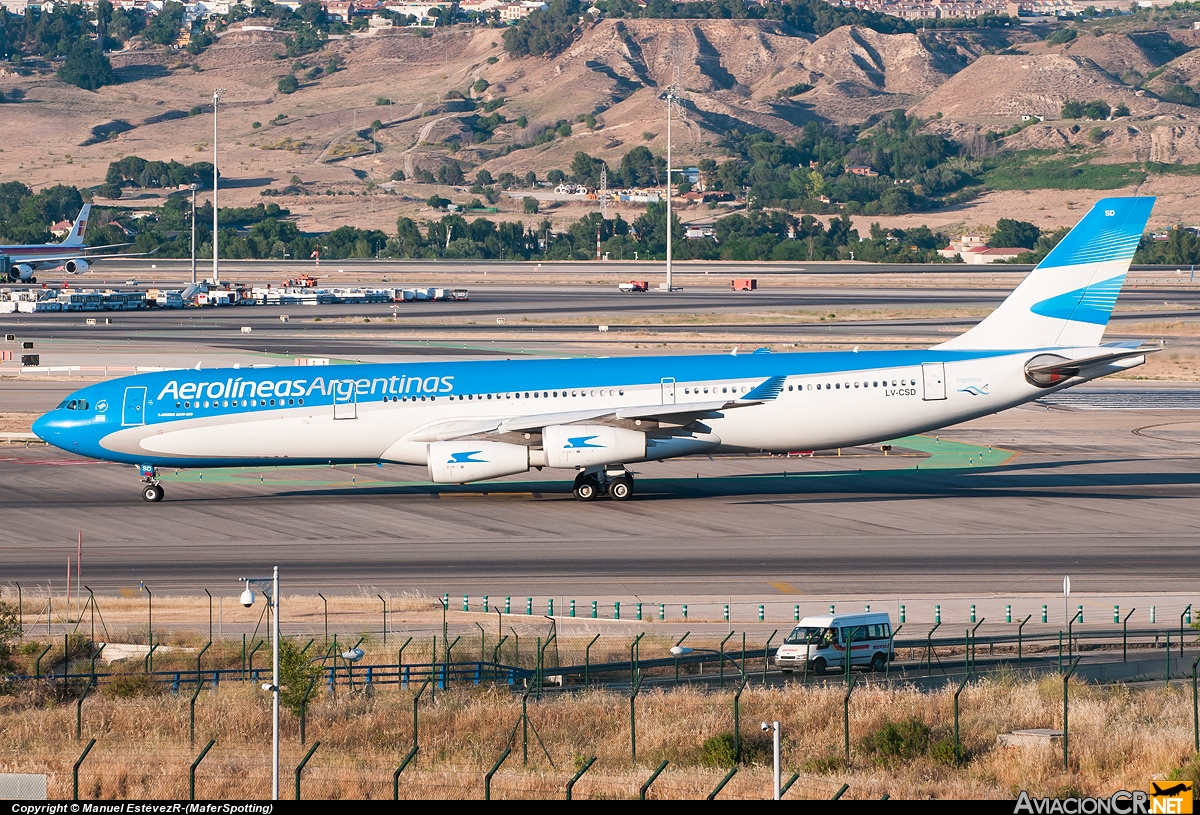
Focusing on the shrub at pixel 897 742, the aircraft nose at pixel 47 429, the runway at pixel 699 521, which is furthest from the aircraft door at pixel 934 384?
the aircraft nose at pixel 47 429

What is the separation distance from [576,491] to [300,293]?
322ft

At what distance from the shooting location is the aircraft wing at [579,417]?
50.6 m

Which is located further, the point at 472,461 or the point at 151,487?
the point at 151,487

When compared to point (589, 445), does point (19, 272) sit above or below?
above

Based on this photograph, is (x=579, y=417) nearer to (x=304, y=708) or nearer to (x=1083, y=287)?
(x=1083, y=287)

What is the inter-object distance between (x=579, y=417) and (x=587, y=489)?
304 cm

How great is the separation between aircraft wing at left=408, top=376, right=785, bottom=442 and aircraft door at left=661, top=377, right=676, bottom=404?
0.42 metres

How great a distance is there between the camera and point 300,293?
479 ft

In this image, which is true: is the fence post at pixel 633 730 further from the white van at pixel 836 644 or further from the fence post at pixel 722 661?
the white van at pixel 836 644

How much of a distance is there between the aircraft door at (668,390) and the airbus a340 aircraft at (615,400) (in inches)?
2.2

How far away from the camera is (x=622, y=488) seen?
5244cm

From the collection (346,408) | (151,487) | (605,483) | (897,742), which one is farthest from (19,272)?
(897,742)

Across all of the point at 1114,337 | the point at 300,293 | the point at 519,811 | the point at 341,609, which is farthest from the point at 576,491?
the point at 300,293

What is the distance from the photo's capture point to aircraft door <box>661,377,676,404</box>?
51.8 meters
